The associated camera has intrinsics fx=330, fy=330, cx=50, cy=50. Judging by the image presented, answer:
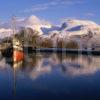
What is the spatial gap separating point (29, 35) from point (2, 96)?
67.2 m

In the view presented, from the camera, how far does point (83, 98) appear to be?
13.0 meters

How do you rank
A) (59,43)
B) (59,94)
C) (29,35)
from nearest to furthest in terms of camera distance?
(59,94) → (29,35) → (59,43)

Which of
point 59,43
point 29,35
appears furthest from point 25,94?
point 59,43

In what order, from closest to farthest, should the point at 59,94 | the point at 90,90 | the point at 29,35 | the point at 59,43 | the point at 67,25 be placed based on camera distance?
1. the point at 59,94
2. the point at 90,90
3. the point at 29,35
4. the point at 59,43
5. the point at 67,25

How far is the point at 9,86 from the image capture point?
1566cm

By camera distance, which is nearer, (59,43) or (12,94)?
(12,94)

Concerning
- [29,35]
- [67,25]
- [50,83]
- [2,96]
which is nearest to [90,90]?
[50,83]

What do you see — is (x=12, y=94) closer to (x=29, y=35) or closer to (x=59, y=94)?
(x=59, y=94)

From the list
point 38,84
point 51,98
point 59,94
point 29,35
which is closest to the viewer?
point 51,98

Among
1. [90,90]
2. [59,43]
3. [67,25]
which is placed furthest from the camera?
[67,25]

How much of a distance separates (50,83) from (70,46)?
66596mm

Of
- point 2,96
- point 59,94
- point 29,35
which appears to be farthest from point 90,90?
point 29,35

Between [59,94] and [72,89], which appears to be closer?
[59,94]

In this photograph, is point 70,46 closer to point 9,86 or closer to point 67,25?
point 9,86
